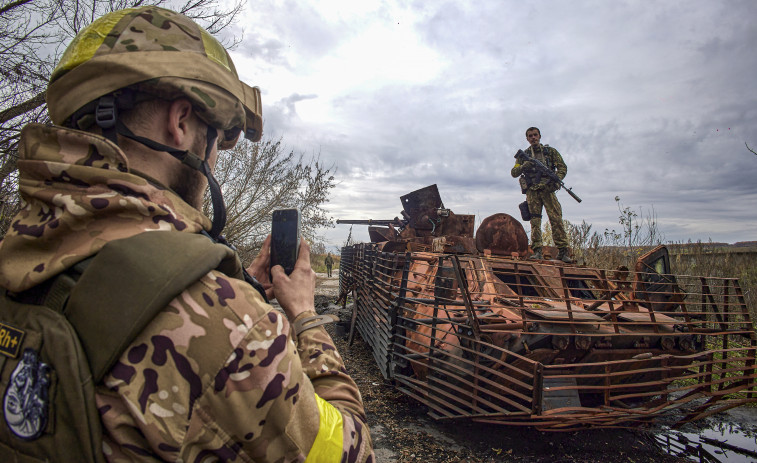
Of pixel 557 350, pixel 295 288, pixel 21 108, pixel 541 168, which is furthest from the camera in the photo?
pixel 541 168

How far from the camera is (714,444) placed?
14.3 feet

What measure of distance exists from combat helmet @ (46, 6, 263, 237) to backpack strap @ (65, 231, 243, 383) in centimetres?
37

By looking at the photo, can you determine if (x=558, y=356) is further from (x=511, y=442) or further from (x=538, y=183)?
(x=538, y=183)

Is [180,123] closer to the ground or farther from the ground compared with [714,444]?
farther from the ground

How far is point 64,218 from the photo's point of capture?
0.86 metres

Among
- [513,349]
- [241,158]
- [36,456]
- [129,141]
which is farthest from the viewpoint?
[241,158]

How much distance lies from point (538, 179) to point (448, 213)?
5.96 feet

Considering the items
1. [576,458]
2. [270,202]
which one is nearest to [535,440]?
[576,458]

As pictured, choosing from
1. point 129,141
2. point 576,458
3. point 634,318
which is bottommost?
point 576,458

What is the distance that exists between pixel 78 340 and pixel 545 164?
855 cm

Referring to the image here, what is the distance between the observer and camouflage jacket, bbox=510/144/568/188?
8.31 metres

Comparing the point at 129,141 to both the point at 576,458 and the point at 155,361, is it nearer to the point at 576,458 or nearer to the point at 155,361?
the point at 155,361

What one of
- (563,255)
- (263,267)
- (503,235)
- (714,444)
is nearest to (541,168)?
(563,255)

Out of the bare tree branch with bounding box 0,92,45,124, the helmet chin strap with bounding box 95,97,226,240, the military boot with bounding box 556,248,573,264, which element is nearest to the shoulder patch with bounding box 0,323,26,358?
the helmet chin strap with bounding box 95,97,226,240
